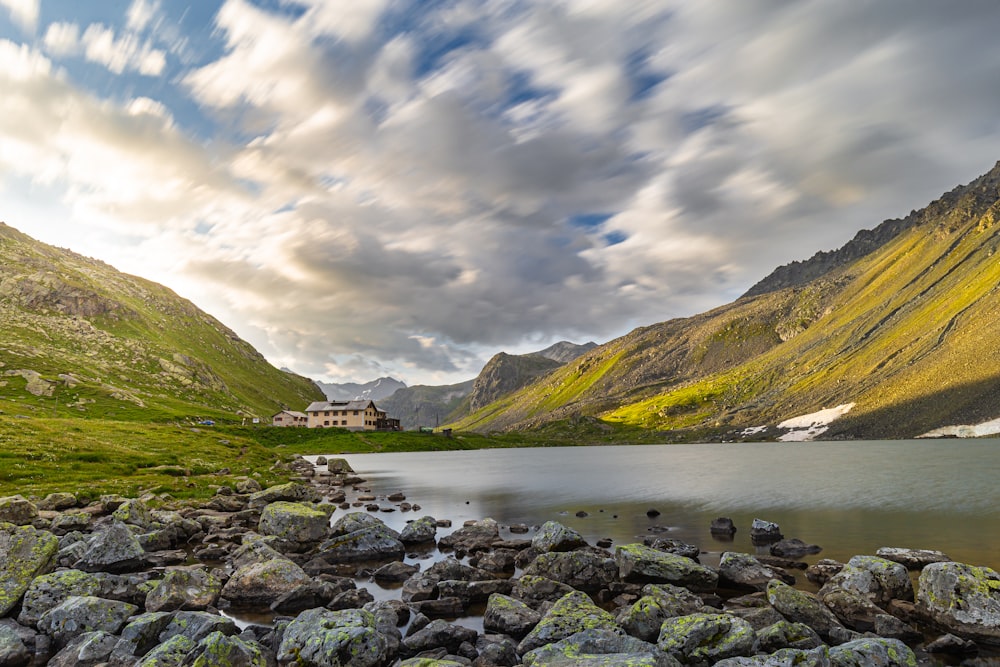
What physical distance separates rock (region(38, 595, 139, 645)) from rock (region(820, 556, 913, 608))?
2784cm

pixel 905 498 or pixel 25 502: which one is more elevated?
pixel 25 502

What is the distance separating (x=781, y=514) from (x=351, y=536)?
36724 millimetres

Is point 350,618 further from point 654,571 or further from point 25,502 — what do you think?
point 25,502

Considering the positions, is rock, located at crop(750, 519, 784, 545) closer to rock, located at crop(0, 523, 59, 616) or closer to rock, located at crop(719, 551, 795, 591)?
rock, located at crop(719, 551, 795, 591)

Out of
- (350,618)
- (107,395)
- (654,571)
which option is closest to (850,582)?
(654,571)

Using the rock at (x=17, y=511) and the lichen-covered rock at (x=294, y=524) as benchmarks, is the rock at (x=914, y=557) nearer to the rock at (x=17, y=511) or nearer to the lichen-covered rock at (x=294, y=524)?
the lichen-covered rock at (x=294, y=524)

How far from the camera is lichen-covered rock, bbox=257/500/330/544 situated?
1416 inches

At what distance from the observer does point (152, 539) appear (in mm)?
32406

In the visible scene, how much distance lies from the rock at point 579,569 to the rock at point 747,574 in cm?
536

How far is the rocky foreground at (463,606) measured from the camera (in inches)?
645

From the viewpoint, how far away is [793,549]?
3203 centimetres

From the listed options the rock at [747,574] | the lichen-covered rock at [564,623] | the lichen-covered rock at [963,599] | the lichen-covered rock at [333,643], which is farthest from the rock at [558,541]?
A: the lichen-covered rock at [963,599]

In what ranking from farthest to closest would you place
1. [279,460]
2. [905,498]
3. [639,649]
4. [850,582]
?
[279,460]
[905,498]
[850,582]
[639,649]

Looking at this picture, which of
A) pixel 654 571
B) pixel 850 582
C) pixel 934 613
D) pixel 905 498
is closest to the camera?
pixel 934 613
